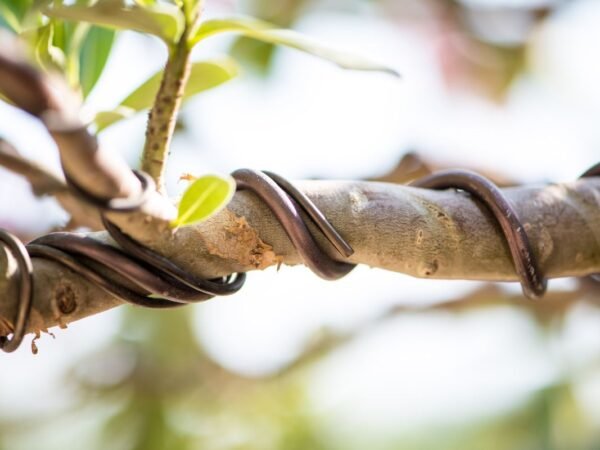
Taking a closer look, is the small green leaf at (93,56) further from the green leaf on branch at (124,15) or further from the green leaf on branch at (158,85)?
the green leaf on branch at (124,15)

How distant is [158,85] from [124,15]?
140 mm

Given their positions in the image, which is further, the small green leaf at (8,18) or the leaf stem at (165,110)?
the small green leaf at (8,18)

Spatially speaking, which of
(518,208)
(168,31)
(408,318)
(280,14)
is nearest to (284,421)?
(408,318)

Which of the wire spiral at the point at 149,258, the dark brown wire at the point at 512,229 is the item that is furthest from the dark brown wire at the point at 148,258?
the dark brown wire at the point at 512,229

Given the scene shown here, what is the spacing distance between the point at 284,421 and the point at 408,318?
1.20 ft

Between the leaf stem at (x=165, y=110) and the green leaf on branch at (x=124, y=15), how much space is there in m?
0.02

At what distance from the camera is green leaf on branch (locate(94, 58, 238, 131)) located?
57cm

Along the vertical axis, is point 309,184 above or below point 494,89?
above

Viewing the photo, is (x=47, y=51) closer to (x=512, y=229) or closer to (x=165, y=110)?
(x=165, y=110)

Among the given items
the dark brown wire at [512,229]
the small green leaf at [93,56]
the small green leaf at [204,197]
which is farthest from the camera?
the small green leaf at [93,56]

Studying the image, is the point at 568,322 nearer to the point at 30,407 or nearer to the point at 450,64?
the point at 450,64

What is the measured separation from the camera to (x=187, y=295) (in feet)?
1.43

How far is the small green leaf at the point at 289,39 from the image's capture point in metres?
0.47

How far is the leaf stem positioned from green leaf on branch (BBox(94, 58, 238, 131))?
0.35ft
